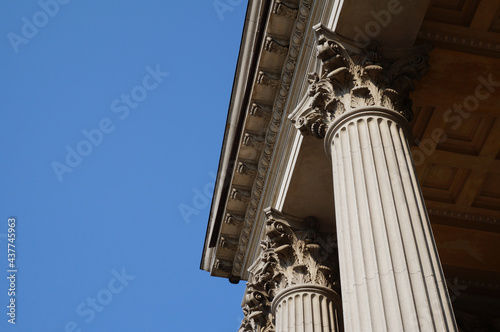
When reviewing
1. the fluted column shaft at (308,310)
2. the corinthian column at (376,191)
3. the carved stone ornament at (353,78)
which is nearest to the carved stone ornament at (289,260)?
the fluted column shaft at (308,310)

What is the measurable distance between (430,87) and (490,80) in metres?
1.87

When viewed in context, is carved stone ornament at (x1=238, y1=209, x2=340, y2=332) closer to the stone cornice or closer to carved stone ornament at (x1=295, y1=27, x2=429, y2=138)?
the stone cornice

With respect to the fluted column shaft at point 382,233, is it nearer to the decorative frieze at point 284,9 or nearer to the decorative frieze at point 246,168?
the decorative frieze at point 284,9

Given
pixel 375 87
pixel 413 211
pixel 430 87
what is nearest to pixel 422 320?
pixel 413 211

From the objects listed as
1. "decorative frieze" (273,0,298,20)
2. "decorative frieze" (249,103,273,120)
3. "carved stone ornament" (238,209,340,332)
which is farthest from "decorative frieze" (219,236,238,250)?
"decorative frieze" (273,0,298,20)

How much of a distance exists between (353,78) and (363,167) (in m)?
3.35

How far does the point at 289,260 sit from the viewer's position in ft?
66.1

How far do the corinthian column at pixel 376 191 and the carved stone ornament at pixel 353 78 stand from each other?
0.09 feet

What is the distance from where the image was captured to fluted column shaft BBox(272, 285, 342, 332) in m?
18.3

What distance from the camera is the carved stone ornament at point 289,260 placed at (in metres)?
19.5

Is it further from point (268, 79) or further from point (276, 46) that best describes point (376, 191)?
point (268, 79)

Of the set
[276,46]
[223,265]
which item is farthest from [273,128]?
[223,265]

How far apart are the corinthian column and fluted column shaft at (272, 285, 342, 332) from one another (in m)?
5.13

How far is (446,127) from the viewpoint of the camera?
69.3ft
